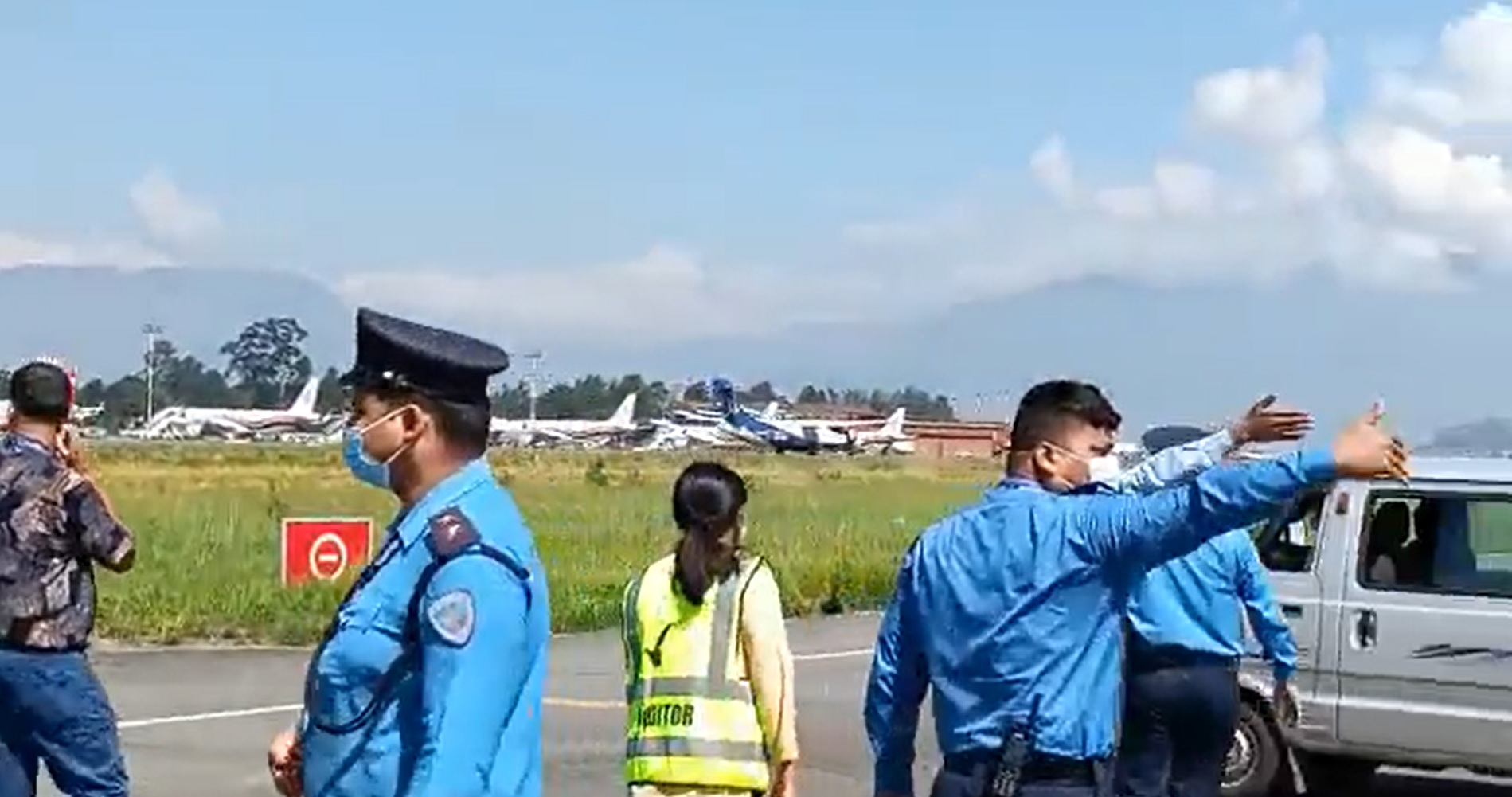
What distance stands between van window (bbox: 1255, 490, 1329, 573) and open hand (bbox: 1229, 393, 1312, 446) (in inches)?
227

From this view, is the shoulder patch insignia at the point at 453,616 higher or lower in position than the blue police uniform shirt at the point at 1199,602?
higher

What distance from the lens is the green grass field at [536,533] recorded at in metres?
22.1

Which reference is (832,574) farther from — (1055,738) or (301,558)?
(1055,738)

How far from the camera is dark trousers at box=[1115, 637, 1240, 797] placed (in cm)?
873

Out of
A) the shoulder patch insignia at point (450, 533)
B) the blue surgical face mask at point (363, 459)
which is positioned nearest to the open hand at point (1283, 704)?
the blue surgical face mask at point (363, 459)

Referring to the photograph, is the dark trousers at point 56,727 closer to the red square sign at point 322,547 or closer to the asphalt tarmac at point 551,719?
the asphalt tarmac at point 551,719

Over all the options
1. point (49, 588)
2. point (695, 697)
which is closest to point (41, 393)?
point (49, 588)

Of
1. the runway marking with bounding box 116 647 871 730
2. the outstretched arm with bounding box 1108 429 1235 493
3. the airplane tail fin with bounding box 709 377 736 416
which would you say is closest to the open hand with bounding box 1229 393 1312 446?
the outstretched arm with bounding box 1108 429 1235 493

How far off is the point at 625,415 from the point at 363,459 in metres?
148

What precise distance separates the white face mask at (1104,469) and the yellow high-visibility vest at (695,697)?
1062 millimetres

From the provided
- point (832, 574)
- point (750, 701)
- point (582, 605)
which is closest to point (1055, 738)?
point (750, 701)

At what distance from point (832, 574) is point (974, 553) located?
20482 mm

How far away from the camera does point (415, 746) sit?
4.12 metres

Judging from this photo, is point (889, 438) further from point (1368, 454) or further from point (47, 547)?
point (1368, 454)
